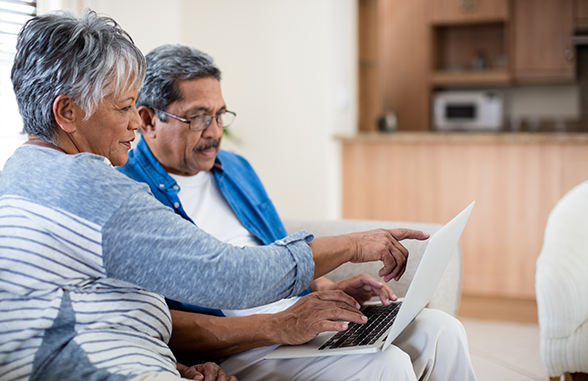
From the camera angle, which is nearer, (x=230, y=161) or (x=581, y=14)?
(x=230, y=161)

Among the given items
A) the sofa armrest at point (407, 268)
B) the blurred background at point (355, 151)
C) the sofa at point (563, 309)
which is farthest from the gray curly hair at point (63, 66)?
the blurred background at point (355, 151)

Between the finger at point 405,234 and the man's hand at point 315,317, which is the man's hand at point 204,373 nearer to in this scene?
the man's hand at point 315,317

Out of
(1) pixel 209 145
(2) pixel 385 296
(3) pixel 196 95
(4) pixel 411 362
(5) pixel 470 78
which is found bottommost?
(4) pixel 411 362

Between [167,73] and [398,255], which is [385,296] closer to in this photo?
[398,255]

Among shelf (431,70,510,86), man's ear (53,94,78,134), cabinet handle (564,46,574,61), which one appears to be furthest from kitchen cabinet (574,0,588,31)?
man's ear (53,94,78,134)

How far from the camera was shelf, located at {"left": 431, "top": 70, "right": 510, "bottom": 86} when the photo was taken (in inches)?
201

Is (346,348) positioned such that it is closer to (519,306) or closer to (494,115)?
(519,306)

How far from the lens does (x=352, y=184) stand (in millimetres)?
3650

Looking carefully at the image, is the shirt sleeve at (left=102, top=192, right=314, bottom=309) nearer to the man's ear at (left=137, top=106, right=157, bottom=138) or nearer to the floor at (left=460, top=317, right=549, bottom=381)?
the man's ear at (left=137, top=106, right=157, bottom=138)

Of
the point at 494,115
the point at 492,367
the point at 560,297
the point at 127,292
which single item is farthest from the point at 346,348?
the point at 494,115

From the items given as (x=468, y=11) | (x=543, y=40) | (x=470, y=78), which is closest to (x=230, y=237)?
(x=470, y=78)

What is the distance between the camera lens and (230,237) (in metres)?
1.46

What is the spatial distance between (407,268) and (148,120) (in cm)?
88

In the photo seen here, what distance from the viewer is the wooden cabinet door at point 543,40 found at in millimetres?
4934
